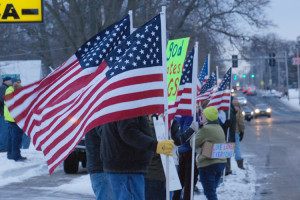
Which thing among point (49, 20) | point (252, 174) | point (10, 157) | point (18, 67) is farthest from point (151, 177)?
point (18, 67)

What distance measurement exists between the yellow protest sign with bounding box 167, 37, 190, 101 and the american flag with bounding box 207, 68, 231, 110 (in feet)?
10.7

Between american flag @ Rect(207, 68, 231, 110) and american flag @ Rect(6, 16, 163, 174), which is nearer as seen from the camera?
american flag @ Rect(6, 16, 163, 174)

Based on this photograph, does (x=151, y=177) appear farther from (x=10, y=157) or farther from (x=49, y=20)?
(x=49, y=20)

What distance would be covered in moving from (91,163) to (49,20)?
28.4 m

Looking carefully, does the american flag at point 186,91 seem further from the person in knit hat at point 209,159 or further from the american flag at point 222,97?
the american flag at point 222,97

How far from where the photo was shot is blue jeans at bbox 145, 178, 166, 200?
763 centimetres


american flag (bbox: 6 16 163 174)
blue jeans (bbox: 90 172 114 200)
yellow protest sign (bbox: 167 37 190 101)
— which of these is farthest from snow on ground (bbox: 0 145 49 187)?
american flag (bbox: 6 16 163 174)

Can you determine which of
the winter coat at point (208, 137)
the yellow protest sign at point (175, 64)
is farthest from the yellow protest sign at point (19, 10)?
the winter coat at point (208, 137)

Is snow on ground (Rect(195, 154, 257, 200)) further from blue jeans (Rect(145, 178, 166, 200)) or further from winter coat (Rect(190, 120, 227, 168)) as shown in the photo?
blue jeans (Rect(145, 178, 166, 200))

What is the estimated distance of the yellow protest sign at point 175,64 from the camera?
8938 mm

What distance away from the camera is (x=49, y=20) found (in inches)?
1384

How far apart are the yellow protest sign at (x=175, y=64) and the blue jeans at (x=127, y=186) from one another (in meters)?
2.34

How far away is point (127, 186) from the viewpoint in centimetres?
655

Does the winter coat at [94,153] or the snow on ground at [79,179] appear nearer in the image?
the winter coat at [94,153]
